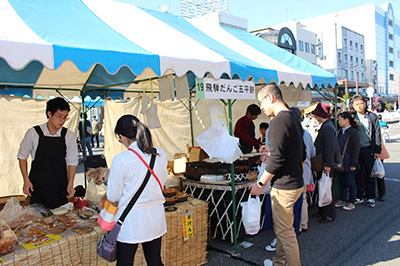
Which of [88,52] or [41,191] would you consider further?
[41,191]

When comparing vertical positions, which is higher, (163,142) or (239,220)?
(163,142)

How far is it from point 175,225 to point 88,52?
201cm

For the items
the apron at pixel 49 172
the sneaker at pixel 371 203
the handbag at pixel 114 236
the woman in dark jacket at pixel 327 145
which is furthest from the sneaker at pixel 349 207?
the apron at pixel 49 172

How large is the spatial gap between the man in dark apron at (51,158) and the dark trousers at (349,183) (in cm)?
461

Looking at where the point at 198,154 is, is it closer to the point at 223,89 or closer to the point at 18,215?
the point at 223,89

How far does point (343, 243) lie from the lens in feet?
13.4

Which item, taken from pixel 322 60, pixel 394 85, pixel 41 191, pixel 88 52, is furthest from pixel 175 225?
pixel 394 85

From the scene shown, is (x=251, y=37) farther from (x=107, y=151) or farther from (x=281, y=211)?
(x=107, y=151)

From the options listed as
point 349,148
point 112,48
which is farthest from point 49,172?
point 349,148

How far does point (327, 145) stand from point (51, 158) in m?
3.81

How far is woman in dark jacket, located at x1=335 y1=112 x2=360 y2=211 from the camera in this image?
519 centimetres

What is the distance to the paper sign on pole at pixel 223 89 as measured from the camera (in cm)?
343

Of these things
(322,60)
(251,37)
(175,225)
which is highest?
(322,60)

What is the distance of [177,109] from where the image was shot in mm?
9266
